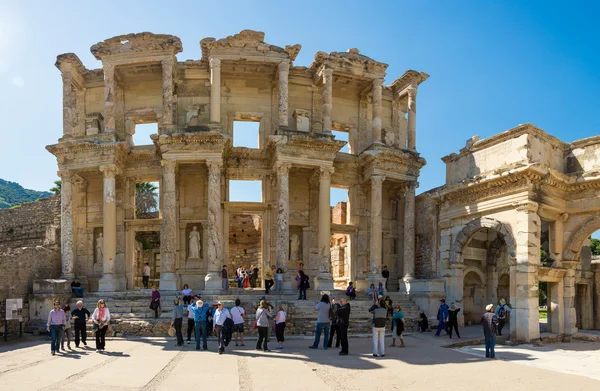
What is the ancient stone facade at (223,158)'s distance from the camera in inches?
829

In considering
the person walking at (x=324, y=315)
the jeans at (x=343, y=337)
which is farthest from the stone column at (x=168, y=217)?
the jeans at (x=343, y=337)

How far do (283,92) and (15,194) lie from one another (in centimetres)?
8151

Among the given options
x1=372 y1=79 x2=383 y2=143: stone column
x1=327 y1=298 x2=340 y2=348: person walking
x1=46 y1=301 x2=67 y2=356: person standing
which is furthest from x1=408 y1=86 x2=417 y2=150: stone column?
x1=46 y1=301 x2=67 y2=356: person standing

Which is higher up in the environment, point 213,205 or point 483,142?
point 483,142

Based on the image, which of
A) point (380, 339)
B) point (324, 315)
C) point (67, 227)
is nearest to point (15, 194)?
point (67, 227)

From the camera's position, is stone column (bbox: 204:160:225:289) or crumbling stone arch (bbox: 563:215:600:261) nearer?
crumbling stone arch (bbox: 563:215:600:261)

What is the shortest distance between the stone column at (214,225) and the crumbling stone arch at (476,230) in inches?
355

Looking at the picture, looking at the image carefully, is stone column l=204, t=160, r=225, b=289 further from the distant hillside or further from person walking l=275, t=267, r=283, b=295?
the distant hillside

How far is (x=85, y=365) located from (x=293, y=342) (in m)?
6.01

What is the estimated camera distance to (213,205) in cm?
2055

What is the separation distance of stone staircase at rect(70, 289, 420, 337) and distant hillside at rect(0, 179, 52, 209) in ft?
229

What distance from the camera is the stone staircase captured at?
16.2 metres

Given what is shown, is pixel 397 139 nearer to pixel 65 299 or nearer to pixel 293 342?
pixel 293 342

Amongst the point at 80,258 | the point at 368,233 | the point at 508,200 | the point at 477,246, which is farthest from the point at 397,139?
the point at 80,258
